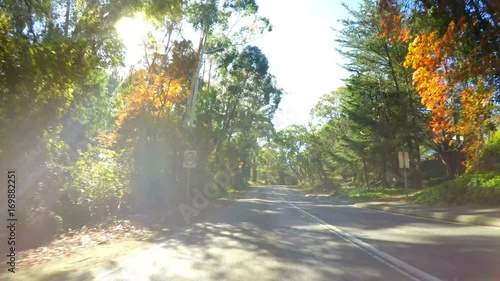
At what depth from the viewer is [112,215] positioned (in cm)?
1727

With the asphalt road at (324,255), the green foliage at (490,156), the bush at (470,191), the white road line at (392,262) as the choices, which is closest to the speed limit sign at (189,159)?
the asphalt road at (324,255)

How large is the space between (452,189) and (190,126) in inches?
599

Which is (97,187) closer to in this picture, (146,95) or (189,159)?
(189,159)

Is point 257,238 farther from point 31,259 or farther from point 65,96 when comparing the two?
point 65,96

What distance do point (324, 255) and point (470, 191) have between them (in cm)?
1351

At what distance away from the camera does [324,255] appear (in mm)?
9078

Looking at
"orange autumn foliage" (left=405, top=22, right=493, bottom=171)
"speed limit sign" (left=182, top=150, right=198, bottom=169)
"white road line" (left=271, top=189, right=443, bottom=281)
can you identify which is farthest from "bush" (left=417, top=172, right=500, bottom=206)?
"speed limit sign" (left=182, top=150, right=198, bottom=169)

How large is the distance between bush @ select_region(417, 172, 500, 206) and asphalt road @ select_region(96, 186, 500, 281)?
5.46 meters

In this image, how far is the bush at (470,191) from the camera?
58.9 feet

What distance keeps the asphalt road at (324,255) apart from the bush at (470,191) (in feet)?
17.9

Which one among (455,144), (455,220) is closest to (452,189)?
(455,220)

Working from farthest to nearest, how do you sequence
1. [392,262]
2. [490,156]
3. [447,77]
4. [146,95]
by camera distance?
[490,156]
[146,95]
[447,77]
[392,262]

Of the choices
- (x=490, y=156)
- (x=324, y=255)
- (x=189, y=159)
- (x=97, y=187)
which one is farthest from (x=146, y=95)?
(x=490, y=156)

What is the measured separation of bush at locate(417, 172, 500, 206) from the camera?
17953 millimetres
